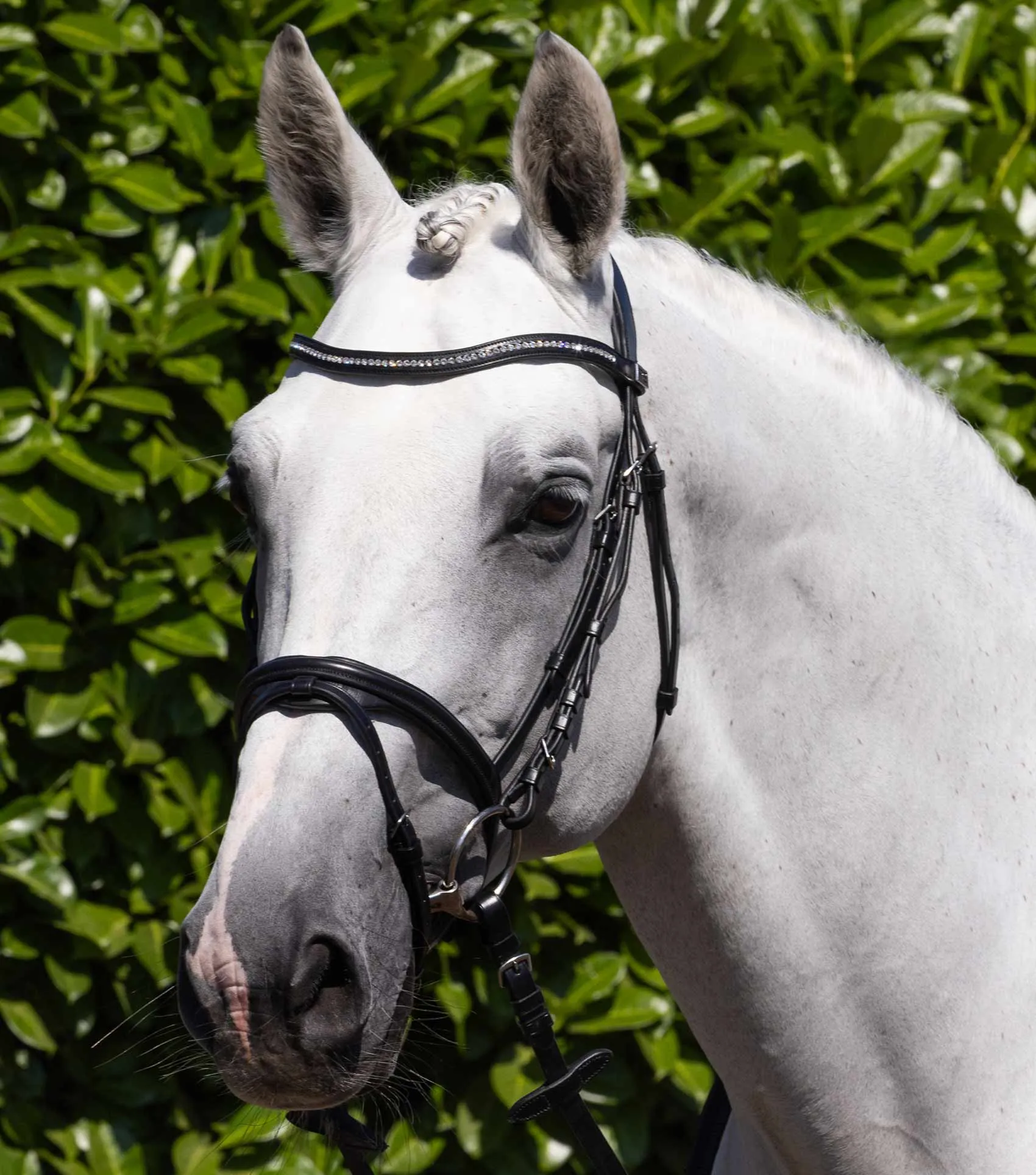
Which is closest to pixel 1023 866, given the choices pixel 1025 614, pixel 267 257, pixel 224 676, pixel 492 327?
pixel 1025 614

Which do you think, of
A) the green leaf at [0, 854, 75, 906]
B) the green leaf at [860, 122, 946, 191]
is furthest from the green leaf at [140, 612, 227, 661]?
the green leaf at [860, 122, 946, 191]

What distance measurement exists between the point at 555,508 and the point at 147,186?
1750 millimetres

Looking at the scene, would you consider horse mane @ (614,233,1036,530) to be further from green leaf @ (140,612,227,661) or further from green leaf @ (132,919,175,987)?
green leaf @ (132,919,175,987)

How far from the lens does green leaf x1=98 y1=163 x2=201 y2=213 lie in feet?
8.80

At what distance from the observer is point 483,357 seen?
4.50 ft

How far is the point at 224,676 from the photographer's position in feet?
9.27

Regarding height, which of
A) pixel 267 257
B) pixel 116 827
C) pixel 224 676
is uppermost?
pixel 267 257

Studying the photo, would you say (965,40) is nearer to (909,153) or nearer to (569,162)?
(909,153)

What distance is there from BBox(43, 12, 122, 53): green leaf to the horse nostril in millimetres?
2122

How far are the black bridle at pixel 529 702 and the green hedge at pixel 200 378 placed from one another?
1.27m

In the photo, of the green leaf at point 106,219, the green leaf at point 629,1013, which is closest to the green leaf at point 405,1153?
the green leaf at point 629,1013

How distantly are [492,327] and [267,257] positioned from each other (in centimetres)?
163

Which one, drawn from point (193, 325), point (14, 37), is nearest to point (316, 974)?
point (193, 325)

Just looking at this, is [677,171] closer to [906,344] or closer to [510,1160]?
[906,344]
